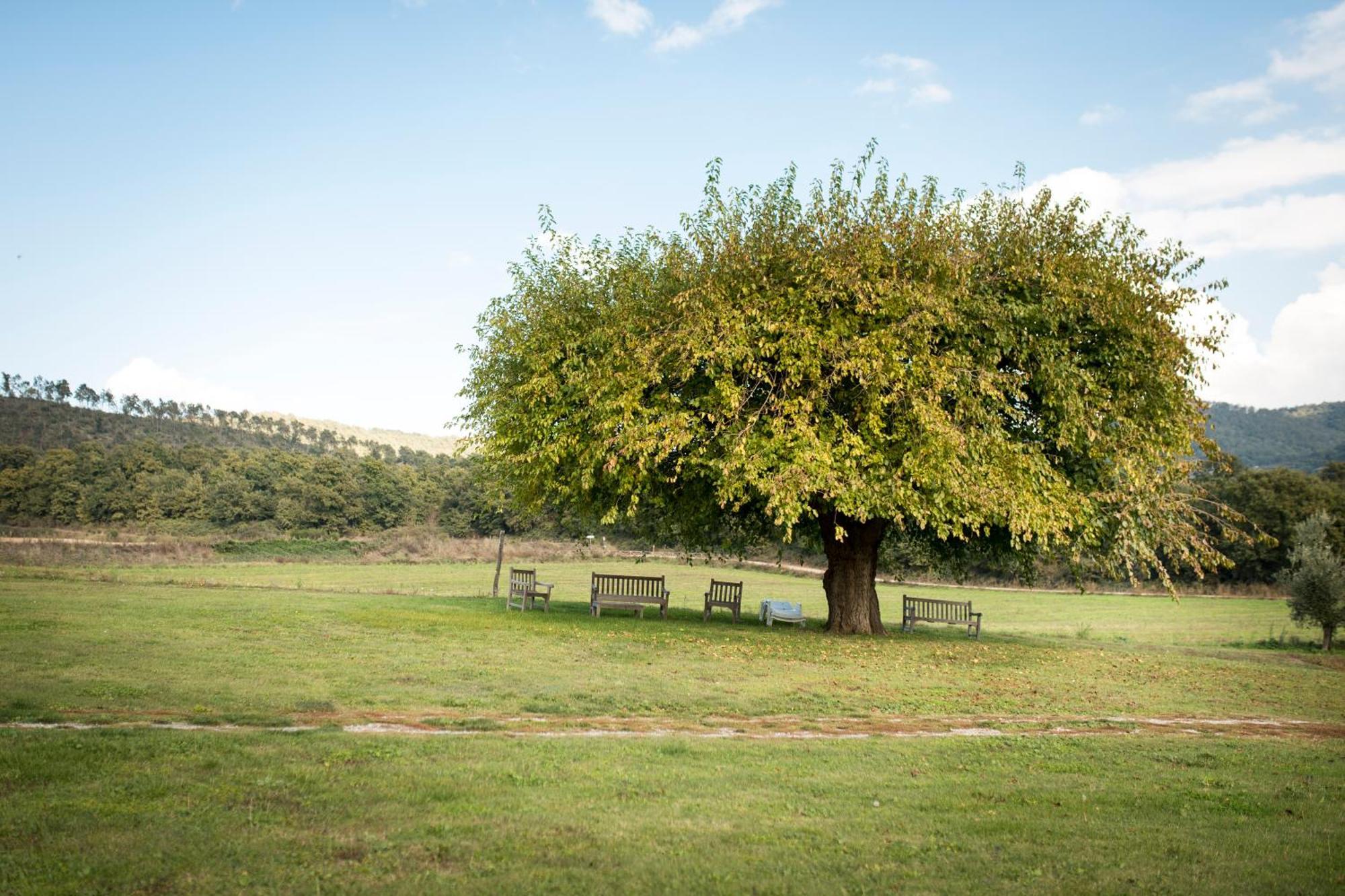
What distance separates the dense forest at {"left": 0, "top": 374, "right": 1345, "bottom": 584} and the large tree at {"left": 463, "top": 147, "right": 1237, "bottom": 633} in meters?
35.2

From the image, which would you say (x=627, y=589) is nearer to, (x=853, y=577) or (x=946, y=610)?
(x=853, y=577)

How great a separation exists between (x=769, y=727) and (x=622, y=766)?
10.2ft

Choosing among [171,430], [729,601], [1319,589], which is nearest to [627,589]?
[729,601]

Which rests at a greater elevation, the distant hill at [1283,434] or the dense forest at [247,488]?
the distant hill at [1283,434]

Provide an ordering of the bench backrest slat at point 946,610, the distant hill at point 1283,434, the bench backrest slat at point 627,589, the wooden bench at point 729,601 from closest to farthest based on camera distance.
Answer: the bench backrest slat at point 627,589, the wooden bench at point 729,601, the bench backrest slat at point 946,610, the distant hill at point 1283,434

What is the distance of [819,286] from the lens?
18.8m

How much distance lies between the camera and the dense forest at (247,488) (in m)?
60.8

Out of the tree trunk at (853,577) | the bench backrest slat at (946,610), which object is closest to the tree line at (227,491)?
the bench backrest slat at (946,610)

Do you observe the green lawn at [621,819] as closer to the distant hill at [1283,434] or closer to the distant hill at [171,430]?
the distant hill at [171,430]

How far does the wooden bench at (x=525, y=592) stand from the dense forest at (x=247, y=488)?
30.6 m

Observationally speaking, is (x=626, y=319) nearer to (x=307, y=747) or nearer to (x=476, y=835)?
(x=307, y=747)

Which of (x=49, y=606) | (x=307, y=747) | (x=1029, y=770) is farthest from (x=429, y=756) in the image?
(x=49, y=606)

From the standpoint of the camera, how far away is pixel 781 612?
985 inches

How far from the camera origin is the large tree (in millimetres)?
17938
